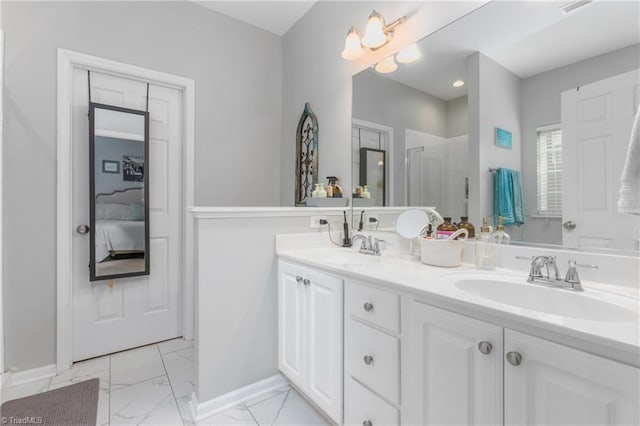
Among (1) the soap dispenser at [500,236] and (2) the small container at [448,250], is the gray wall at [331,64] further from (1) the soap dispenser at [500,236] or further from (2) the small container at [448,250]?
(1) the soap dispenser at [500,236]

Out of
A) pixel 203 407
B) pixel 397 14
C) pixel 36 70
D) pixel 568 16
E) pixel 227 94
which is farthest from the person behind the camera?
pixel 227 94

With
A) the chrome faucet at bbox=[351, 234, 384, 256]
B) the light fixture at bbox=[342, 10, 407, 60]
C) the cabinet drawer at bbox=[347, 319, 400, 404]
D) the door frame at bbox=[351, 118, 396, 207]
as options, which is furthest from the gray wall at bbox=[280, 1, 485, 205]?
the cabinet drawer at bbox=[347, 319, 400, 404]

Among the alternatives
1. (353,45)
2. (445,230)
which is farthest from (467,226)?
(353,45)

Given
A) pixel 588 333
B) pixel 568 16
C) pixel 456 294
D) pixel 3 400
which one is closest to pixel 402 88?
pixel 568 16

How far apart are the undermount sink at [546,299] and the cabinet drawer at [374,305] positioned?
10.0 inches

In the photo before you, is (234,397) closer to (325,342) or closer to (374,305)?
(325,342)

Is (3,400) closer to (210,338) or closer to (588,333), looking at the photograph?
(210,338)

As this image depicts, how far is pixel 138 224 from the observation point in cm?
225

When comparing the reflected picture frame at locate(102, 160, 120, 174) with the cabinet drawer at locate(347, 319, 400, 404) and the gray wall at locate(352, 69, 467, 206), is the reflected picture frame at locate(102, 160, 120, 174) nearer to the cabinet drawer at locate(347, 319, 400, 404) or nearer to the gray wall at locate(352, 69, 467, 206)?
the gray wall at locate(352, 69, 467, 206)

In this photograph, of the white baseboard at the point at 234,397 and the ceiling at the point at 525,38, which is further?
the white baseboard at the point at 234,397

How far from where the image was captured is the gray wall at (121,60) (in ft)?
6.15

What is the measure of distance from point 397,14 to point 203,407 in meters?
2.47

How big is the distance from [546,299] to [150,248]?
2510mm

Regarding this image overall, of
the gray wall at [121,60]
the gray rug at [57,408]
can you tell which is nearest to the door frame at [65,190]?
the gray wall at [121,60]
